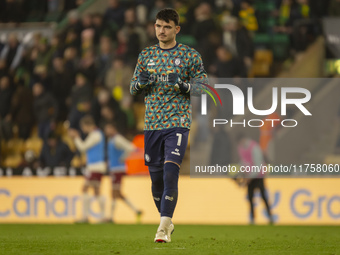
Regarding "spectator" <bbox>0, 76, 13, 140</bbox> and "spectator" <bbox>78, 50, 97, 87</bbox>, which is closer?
"spectator" <bbox>78, 50, 97, 87</bbox>

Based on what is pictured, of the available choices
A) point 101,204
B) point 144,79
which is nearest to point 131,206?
point 101,204

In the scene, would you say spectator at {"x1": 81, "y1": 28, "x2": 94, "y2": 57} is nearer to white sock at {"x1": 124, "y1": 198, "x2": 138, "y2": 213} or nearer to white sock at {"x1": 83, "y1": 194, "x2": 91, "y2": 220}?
white sock at {"x1": 83, "y1": 194, "x2": 91, "y2": 220}

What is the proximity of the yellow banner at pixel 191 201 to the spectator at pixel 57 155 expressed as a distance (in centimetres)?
66

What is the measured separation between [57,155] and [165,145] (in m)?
7.86

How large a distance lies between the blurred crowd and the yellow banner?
1.72m

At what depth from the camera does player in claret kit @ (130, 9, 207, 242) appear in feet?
24.2

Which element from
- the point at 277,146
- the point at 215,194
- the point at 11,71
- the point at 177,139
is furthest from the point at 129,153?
the point at 177,139

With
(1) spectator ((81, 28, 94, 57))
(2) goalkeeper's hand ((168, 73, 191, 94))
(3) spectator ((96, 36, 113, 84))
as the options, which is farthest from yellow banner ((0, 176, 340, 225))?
(2) goalkeeper's hand ((168, 73, 191, 94))

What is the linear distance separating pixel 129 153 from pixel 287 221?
3.13m

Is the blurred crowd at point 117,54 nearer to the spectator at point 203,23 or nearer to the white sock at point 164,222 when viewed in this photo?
the spectator at point 203,23

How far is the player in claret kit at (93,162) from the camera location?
14.1 metres

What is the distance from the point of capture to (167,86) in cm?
747

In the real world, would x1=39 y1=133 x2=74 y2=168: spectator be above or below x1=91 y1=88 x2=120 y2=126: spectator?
below

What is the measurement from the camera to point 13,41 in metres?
19.2
